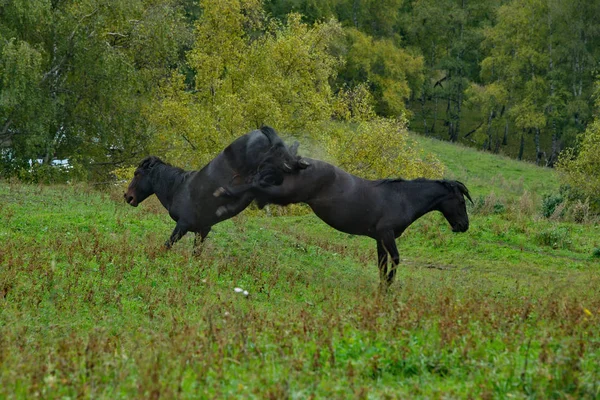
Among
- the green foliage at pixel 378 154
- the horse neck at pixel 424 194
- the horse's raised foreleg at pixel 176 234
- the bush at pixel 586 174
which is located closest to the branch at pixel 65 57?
the green foliage at pixel 378 154

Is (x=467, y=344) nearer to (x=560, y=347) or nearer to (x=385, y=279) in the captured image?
(x=560, y=347)

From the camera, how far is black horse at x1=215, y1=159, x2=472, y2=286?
13688mm

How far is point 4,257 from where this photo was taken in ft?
42.4

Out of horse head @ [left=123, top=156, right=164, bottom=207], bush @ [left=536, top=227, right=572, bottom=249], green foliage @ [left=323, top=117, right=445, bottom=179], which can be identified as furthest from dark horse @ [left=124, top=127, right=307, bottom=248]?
green foliage @ [left=323, top=117, right=445, bottom=179]

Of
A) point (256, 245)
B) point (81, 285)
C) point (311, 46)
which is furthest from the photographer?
point (311, 46)

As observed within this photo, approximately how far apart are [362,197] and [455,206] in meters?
1.82

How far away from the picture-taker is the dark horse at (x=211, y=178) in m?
13.7

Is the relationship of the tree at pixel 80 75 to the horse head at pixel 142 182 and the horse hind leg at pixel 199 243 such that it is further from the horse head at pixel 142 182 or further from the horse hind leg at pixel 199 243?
the horse hind leg at pixel 199 243

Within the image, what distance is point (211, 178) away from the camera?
14.8 m

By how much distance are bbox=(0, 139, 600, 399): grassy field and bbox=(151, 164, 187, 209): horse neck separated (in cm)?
113

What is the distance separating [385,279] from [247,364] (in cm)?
629

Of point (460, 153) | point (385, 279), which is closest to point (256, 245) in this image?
point (385, 279)

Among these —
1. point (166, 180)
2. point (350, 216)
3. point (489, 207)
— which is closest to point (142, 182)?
point (166, 180)

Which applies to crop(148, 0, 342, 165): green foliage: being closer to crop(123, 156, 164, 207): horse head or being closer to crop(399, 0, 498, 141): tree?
crop(123, 156, 164, 207): horse head
